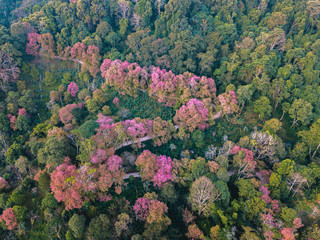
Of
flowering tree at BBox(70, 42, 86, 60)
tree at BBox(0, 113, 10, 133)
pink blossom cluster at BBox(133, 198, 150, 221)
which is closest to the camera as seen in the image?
pink blossom cluster at BBox(133, 198, 150, 221)

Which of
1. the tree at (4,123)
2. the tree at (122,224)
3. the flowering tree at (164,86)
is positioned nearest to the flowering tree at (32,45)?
the tree at (4,123)

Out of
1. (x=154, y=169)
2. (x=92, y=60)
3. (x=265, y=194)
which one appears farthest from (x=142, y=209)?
(x=92, y=60)

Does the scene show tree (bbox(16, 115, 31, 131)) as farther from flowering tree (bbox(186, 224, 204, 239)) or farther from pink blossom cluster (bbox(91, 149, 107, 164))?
flowering tree (bbox(186, 224, 204, 239))

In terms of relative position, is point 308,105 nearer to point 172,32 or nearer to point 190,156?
point 190,156

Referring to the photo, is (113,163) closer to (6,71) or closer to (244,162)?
(244,162)

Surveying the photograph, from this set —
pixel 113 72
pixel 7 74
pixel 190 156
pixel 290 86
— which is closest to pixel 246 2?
pixel 290 86

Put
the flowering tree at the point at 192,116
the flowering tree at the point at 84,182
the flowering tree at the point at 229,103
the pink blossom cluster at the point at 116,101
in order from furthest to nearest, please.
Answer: the pink blossom cluster at the point at 116,101
the flowering tree at the point at 229,103
the flowering tree at the point at 192,116
the flowering tree at the point at 84,182

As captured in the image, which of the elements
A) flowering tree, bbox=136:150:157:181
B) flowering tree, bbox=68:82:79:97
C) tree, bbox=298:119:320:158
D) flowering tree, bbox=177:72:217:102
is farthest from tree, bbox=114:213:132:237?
tree, bbox=298:119:320:158

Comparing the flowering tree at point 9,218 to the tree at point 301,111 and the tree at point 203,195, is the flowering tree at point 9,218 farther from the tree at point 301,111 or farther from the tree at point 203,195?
the tree at point 301,111
